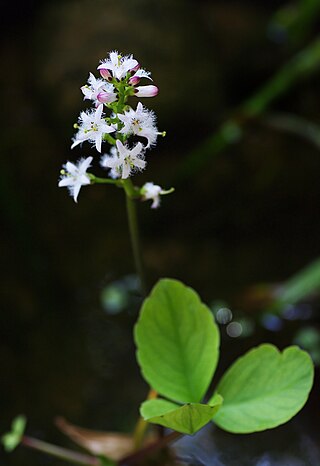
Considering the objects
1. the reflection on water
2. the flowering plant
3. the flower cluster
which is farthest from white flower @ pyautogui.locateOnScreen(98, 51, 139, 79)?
the reflection on water

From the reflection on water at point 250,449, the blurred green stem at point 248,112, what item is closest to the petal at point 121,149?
the reflection on water at point 250,449

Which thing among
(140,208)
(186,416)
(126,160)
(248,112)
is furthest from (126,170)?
(248,112)

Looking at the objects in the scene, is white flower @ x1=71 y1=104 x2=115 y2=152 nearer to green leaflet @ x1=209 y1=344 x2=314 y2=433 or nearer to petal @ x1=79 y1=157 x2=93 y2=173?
petal @ x1=79 y1=157 x2=93 y2=173

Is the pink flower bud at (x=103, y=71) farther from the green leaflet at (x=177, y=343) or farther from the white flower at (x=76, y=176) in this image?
the green leaflet at (x=177, y=343)

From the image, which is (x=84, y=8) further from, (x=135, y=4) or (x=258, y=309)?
(x=258, y=309)

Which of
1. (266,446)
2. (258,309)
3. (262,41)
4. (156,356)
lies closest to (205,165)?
(258,309)

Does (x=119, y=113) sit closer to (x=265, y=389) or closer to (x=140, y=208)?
(x=265, y=389)
